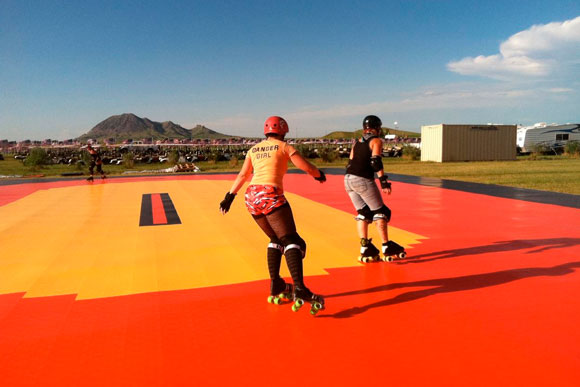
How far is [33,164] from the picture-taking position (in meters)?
35.9

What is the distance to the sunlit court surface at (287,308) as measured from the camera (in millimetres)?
3242

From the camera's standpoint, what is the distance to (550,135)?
45844mm

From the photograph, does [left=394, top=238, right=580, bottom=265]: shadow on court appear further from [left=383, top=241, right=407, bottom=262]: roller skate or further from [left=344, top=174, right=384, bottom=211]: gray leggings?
[left=344, top=174, right=384, bottom=211]: gray leggings

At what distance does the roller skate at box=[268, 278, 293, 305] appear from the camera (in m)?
4.52

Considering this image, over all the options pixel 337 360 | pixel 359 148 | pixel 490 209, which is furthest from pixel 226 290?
pixel 490 209

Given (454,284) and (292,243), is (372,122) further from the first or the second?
(292,243)

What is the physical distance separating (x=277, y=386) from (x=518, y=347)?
2.00 m

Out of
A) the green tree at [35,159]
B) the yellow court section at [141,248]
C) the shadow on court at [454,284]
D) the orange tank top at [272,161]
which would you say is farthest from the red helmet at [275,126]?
the green tree at [35,159]

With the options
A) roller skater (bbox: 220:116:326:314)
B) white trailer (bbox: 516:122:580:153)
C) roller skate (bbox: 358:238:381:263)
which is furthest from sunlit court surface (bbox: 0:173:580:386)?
white trailer (bbox: 516:122:580:153)

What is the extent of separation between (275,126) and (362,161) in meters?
1.96

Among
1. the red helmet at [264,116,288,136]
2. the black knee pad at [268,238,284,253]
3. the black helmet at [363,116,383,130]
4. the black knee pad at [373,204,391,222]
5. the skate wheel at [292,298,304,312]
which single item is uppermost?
the black helmet at [363,116,383,130]

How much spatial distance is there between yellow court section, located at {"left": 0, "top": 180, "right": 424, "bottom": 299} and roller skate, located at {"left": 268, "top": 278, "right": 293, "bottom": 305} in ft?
3.26

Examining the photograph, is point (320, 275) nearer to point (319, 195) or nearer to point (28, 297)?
point (28, 297)

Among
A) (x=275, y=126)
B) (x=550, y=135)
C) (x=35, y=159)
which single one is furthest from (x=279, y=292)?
(x=550, y=135)
